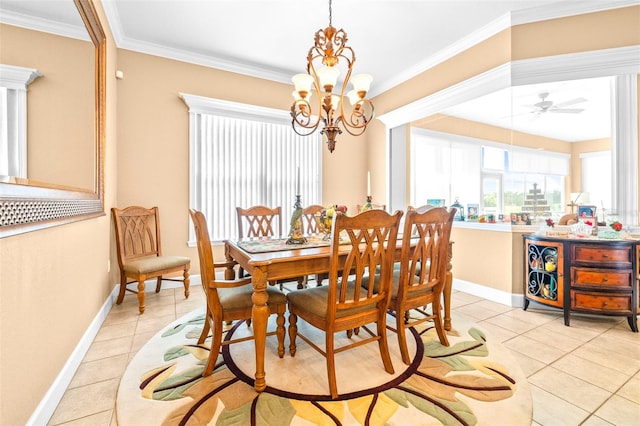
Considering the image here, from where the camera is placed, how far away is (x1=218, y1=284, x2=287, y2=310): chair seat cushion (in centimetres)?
186

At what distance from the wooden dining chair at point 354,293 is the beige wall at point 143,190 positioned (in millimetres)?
1355

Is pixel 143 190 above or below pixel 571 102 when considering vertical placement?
below

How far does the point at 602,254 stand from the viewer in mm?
2574

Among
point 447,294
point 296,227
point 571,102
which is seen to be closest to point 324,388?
point 296,227

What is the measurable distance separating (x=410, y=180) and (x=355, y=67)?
6.07 ft

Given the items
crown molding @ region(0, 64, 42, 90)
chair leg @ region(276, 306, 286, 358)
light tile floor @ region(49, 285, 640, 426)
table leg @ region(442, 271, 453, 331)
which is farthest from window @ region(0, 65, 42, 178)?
table leg @ region(442, 271, 453, 331)

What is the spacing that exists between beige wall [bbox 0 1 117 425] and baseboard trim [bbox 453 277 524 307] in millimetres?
3898

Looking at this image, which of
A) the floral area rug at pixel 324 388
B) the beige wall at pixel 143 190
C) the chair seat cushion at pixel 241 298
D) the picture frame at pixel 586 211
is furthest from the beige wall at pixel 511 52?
the chair seat cushion at pixel 241 298

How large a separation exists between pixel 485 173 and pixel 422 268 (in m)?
2.82

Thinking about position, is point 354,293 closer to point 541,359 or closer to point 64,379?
point 541,359

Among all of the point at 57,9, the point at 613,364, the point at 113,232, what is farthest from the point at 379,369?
the point at 113,232

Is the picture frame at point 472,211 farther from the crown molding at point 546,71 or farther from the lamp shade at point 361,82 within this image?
the lamp shade at point 361,82

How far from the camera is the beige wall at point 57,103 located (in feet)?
4.12

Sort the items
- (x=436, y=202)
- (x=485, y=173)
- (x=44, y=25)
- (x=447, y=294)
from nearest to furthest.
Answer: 1. (x=44, y=25)
2. (x=447, y=294)
3. (x=485, y=173)
4. (x=436, y=202)
